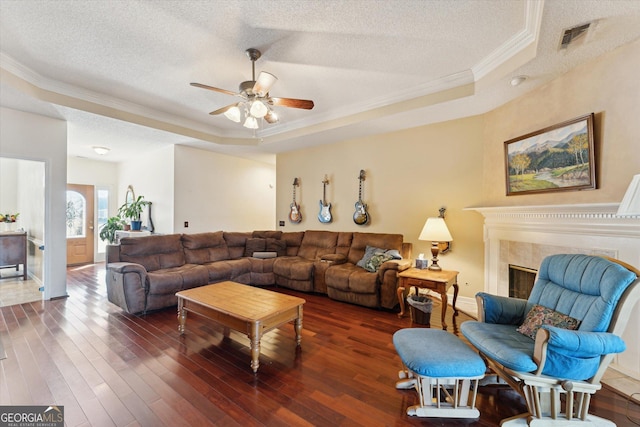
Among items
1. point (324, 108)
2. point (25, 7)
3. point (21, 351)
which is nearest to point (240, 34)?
point (25, 7)

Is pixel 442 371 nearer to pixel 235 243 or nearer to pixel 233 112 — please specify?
pixel 233 112

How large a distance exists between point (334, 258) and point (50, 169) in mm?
4480

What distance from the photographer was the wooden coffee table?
2.24 meters

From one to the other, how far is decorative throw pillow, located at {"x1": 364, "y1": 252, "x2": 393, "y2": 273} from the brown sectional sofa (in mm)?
98

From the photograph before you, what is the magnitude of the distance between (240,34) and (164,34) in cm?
70

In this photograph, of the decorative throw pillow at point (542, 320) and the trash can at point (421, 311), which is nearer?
the decorative throw pillow at point (542, 320)

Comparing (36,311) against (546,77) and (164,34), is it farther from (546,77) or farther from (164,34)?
(546,77)

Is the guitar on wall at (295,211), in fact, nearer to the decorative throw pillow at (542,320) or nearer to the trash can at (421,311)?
the trash can at (421,311)

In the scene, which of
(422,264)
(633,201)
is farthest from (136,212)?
(633,201)

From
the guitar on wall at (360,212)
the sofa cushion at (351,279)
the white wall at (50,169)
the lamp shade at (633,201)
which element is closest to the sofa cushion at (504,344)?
the lamp shade at (633,201)

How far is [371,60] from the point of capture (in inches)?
112

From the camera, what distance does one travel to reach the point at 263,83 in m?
2.47

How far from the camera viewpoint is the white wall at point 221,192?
5441 mm

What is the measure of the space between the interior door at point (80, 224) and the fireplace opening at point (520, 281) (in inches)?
355
